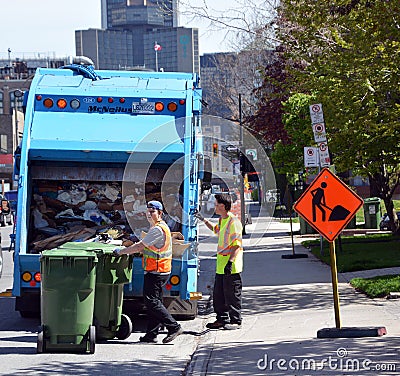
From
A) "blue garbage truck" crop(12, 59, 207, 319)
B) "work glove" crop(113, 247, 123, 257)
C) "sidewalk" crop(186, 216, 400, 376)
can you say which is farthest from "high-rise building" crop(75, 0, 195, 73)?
"work glove" crop(113, 247, 123, 257)

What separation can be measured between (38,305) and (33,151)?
6.88ft

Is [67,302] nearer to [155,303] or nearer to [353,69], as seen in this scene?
[155,303]

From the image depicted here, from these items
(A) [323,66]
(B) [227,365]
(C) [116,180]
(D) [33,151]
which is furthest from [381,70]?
(B) [227,365]

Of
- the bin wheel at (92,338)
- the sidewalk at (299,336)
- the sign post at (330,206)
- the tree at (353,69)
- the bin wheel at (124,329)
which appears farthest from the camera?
the tree at (353,69)

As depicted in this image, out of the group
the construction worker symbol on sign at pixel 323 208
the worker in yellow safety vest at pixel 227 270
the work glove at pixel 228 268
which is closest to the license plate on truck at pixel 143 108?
the worker in yellow safety vest at pixel 227 270

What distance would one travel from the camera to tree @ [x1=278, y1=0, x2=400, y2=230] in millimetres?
13289

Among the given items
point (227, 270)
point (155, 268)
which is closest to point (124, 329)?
point (155, 268)

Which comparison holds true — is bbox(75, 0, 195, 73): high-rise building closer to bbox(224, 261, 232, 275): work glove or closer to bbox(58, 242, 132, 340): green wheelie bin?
bbox(224, 261, 232, 275): work glove

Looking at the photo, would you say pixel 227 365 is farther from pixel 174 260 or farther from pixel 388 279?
pixel 388 279

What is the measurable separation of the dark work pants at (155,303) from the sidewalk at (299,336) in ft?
1.82

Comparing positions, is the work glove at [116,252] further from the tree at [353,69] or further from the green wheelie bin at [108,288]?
the tree at [353,69]

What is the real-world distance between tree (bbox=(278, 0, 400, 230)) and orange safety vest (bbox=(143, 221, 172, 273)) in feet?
15.2

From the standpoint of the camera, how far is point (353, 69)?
14.3m

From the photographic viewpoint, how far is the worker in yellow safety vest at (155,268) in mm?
10477
